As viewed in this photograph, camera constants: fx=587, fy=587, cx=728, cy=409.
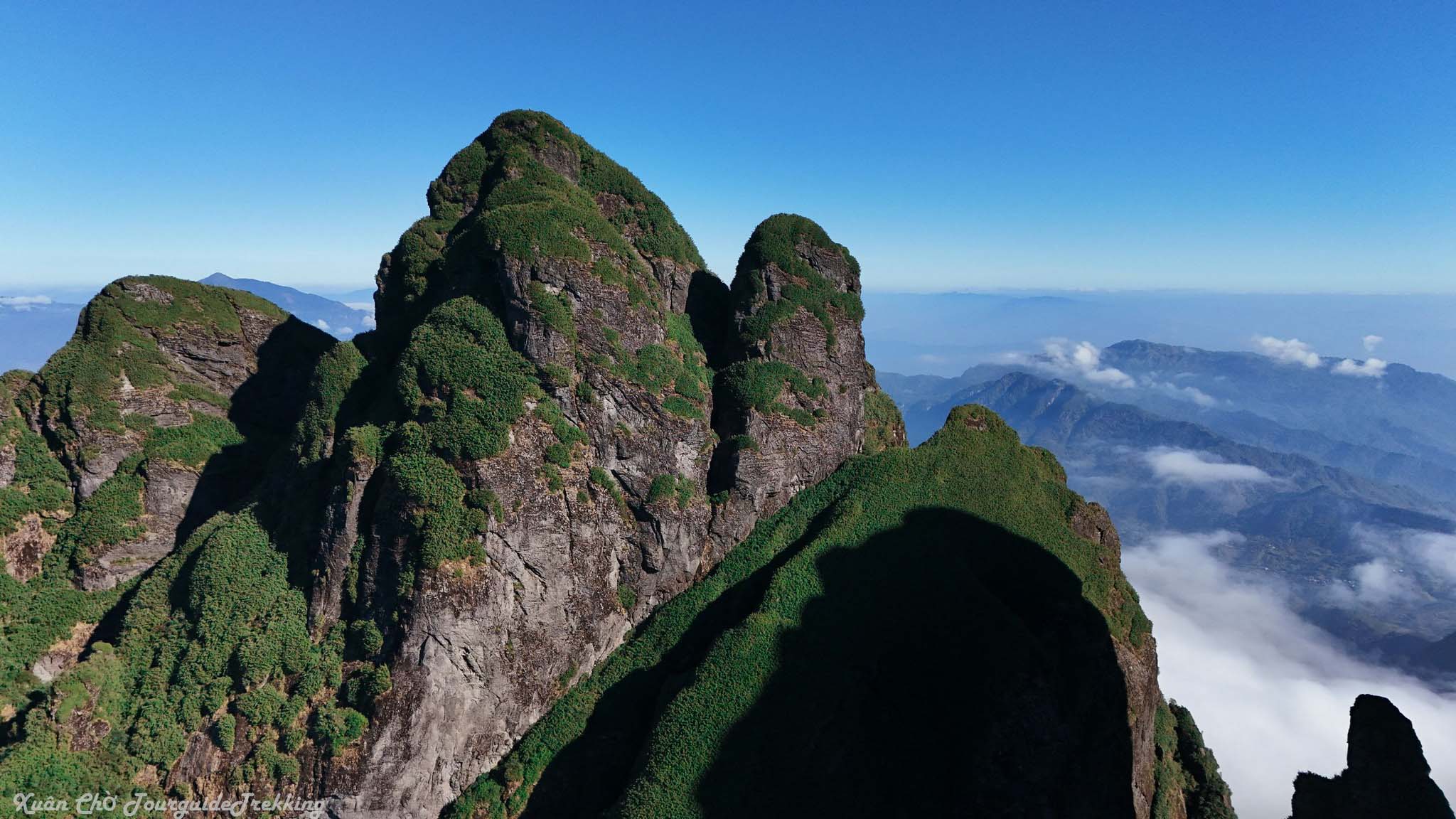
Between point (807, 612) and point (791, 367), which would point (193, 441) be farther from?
point (807, 612)

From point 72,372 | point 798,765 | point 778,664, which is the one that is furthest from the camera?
point 72,372

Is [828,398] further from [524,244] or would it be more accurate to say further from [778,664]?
[524,244]

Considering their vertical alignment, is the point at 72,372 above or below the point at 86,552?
above

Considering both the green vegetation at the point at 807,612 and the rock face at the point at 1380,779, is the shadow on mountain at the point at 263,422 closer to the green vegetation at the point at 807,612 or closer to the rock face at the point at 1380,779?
the green vegetation at the point at 807,612

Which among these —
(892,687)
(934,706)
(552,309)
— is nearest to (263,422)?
(552,309)

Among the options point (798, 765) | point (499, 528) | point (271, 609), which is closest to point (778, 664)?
point (798, 765)

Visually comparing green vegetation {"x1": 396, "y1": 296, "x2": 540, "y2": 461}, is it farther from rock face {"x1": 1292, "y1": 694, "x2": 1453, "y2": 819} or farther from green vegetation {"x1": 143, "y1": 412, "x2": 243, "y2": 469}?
rock face {"x1": 1292, "y1": 694, "x2": 1453, "y2": 819}

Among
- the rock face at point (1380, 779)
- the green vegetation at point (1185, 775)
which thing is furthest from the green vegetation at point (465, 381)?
the green vegetation at point (1185, 775)
